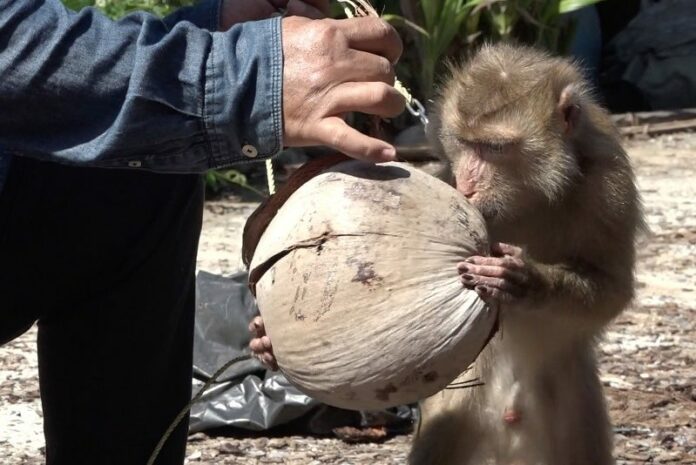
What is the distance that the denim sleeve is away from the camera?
7.71 feet

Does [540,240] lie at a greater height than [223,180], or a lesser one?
greater

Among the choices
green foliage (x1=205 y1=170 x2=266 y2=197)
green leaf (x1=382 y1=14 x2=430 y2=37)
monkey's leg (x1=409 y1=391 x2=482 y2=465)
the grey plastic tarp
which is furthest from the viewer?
green leaf (x1=382 y1=14 x2=430 y2=37)

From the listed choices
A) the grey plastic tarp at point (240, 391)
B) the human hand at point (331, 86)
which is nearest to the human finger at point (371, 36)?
the human hand at point (331, 86)

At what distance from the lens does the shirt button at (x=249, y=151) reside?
7.99 ft

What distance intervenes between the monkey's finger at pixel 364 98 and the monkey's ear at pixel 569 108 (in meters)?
1.23

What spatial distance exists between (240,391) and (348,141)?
2357 millimetres

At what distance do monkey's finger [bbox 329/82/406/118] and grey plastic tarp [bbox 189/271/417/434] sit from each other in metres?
2.03

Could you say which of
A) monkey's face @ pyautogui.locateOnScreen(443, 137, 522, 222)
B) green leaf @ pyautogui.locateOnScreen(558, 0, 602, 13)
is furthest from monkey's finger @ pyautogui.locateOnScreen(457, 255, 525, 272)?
green leaf @ pyautogui.locateOnScreen(558, 0, 602, 13)

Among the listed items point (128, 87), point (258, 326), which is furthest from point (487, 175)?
point (128, 87)

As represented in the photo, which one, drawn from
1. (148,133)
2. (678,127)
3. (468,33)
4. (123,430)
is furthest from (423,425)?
(678,127)

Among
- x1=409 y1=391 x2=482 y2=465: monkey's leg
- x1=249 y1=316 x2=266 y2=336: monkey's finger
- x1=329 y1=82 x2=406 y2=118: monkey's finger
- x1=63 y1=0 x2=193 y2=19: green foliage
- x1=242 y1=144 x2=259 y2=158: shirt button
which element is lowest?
x1=409 y1=391 x2=482 y2=465: monkey's leg

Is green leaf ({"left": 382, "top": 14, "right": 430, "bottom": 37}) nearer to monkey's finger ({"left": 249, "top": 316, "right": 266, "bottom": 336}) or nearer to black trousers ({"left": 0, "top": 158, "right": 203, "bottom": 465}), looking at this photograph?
black trousers ({"left": 0, "top": 158, "right": 203, "bottom": 465})

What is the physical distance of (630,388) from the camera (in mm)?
4754

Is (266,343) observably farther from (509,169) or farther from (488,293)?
(509,169)
